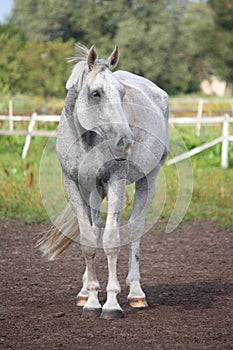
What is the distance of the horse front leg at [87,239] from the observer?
213 inches

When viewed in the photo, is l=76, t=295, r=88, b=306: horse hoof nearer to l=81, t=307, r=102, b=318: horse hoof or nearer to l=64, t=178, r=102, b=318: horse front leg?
l=64, t=178, r=102, b=318: horse front leg

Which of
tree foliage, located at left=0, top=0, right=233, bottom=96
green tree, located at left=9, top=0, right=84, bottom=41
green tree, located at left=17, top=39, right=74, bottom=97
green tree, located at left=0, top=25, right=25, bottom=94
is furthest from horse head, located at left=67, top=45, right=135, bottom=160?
green tree, located at left=9, top=0, right=84, bottom=41

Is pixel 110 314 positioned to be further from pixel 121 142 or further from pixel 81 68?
pixel 81 68

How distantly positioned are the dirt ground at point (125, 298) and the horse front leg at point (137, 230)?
0.11m

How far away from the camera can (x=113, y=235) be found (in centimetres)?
527

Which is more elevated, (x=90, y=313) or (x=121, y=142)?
(x=121, y=142)

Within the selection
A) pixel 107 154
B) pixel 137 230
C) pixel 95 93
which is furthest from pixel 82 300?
pixel 95 93

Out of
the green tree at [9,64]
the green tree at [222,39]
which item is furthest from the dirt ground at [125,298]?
the green tree at [222,39]

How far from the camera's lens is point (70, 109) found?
5281mm

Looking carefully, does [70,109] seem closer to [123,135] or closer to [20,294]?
[123,135]

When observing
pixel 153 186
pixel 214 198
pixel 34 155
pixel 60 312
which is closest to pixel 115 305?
pixel 60 312

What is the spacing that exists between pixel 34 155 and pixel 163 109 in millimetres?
10897

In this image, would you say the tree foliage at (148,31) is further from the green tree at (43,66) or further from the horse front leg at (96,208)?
the horse front leg at (96,208)

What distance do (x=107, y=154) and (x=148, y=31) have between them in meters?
54.3
